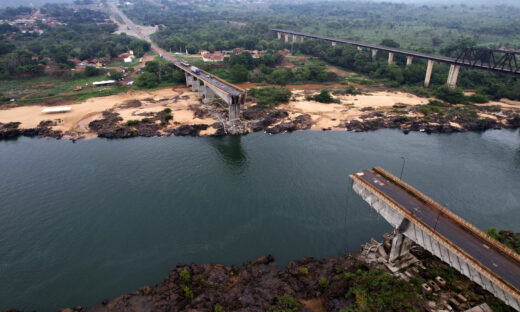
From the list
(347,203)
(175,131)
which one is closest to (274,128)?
(175,131)

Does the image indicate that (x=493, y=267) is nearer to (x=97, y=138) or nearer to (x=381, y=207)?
(x=381, y=207)

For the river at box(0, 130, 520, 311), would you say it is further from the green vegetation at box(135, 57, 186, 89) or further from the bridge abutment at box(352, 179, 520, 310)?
the green vegetation at box(135, 57, 186, 89)

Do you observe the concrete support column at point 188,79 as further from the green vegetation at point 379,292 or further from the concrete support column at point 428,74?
the green vegetation at point 379,292

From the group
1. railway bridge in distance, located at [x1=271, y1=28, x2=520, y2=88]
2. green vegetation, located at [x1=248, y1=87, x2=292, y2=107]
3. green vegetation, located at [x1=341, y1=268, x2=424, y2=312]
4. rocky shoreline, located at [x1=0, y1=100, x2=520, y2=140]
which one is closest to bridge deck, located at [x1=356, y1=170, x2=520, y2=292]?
green vegetation, located at [x1=341, y1=268, x2=424, y2=312]

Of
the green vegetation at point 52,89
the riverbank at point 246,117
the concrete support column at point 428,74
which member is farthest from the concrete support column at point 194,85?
the concrete support column at point 428,74

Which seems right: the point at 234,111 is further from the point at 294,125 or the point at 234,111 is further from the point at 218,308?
the point at 218,308

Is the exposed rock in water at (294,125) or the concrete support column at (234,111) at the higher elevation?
the concrete support column at (234,111)

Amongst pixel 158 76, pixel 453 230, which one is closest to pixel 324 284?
pixel 453 230
